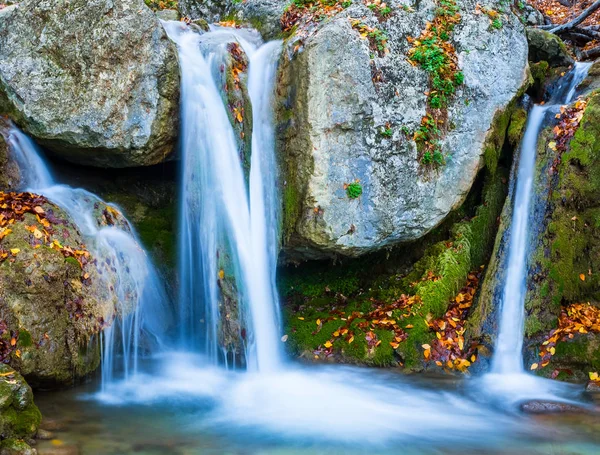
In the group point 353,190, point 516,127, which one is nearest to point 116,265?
point 353,190

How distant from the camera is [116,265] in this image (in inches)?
238

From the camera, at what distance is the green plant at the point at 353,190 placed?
22.4 feet

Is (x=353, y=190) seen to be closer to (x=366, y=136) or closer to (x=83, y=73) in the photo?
(x=366, y=136)

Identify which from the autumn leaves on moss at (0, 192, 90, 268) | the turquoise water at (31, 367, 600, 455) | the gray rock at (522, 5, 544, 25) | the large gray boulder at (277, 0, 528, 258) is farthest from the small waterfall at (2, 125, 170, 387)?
the gray rock at (522, 5, 544, 25)

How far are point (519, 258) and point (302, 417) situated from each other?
3.60 m

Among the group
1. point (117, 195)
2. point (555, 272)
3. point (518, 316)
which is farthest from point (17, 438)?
point (555, 272)

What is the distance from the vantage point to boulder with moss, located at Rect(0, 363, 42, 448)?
3824 millimetres

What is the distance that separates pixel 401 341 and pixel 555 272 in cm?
210

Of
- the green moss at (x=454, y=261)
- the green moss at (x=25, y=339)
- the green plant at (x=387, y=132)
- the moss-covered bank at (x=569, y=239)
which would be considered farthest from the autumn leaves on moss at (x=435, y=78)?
the green moss at (x=25, y=339)

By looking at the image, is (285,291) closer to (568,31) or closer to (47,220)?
(47,220)

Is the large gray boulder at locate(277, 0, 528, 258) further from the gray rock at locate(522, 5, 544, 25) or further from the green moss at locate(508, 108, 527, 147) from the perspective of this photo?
the gray rock at locate(522, 5, 544, 25)

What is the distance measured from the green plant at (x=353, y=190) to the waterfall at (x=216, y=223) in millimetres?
983

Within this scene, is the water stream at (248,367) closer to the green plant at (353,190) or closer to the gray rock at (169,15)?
the green plant at (353,190)

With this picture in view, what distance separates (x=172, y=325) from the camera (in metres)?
7.02
